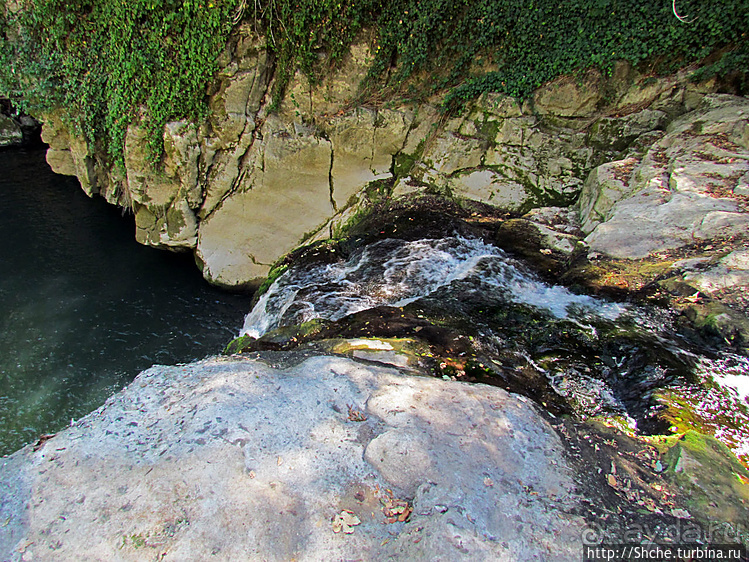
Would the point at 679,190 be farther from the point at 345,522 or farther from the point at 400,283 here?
the point at 345,522

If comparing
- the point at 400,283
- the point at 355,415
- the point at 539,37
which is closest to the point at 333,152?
the point at 400,283

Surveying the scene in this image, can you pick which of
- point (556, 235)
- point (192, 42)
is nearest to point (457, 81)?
point (556, 235)

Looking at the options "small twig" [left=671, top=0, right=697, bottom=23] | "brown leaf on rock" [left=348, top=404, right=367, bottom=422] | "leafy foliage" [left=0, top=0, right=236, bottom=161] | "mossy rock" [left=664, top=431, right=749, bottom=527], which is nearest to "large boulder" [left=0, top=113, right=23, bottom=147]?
"leafy foliage" [left=0, top=0, right=236, bottom=161]

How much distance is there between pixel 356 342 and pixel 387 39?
5.64m

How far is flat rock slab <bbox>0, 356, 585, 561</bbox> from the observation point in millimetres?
1820

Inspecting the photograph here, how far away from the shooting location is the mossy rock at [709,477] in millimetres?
1998

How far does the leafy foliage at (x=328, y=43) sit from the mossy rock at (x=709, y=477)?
18.5ft

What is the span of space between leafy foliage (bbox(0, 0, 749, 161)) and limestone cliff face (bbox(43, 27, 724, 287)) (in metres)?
0.27

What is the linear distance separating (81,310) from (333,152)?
4994mm

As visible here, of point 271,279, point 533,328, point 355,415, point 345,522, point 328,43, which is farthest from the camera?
point 328,43

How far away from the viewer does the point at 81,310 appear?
6852mm

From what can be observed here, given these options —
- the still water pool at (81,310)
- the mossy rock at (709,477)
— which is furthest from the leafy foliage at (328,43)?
the mossy rock at (709,477)

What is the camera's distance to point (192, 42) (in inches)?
276

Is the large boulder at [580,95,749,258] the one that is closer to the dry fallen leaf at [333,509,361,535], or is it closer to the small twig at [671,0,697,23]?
the small twig at [671,0,697,23]
